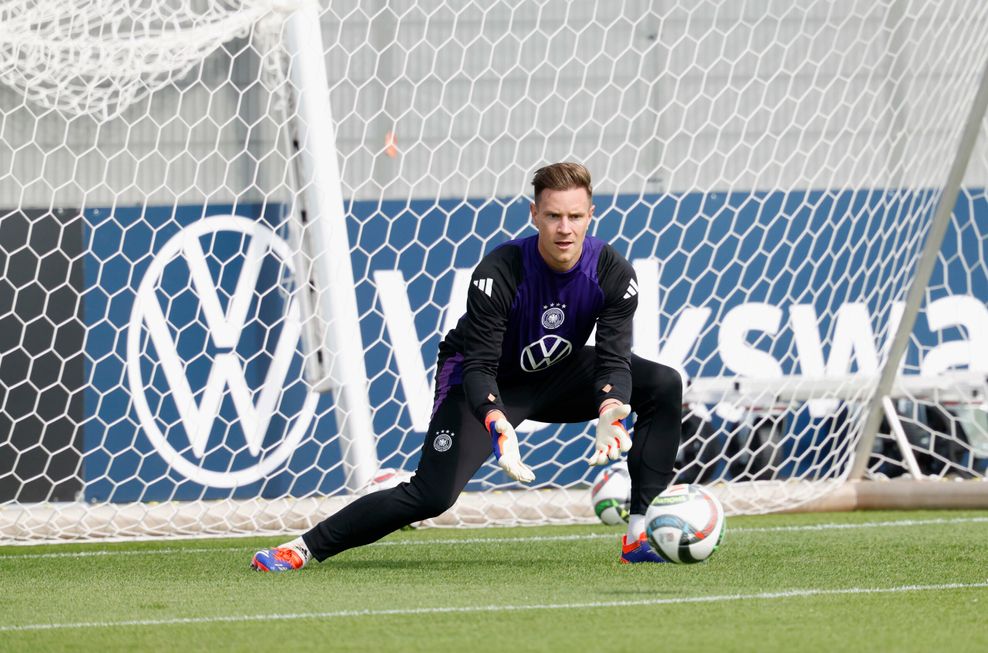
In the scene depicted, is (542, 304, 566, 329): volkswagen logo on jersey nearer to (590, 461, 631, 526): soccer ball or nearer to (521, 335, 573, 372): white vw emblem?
(521, 335, 573, 372): white vw emblem

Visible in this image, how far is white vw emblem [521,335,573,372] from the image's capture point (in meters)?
4.98

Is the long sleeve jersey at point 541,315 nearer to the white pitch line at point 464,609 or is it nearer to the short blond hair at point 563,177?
the short blond hair at point 563,177

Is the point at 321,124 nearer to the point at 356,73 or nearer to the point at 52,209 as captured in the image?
the point at 356,73

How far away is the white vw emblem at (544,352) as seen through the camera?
4977 mm

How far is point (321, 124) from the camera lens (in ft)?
22.7

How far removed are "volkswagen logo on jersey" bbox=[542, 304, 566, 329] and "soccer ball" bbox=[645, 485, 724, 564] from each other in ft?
2.35

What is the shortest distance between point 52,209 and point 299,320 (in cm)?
159

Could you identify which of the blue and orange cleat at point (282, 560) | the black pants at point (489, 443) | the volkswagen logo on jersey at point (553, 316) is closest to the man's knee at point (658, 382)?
the black pants at point (489, 443)

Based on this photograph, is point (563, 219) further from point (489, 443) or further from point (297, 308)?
point (297, 308)

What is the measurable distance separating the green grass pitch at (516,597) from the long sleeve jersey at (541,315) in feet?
2.38

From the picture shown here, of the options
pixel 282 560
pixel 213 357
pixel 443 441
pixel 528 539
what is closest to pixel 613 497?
pixel 528 539

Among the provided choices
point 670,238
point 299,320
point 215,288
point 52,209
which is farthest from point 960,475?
point 52,209

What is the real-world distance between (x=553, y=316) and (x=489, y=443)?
1.68 ft

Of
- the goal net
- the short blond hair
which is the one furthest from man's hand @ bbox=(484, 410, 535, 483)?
the goal net
